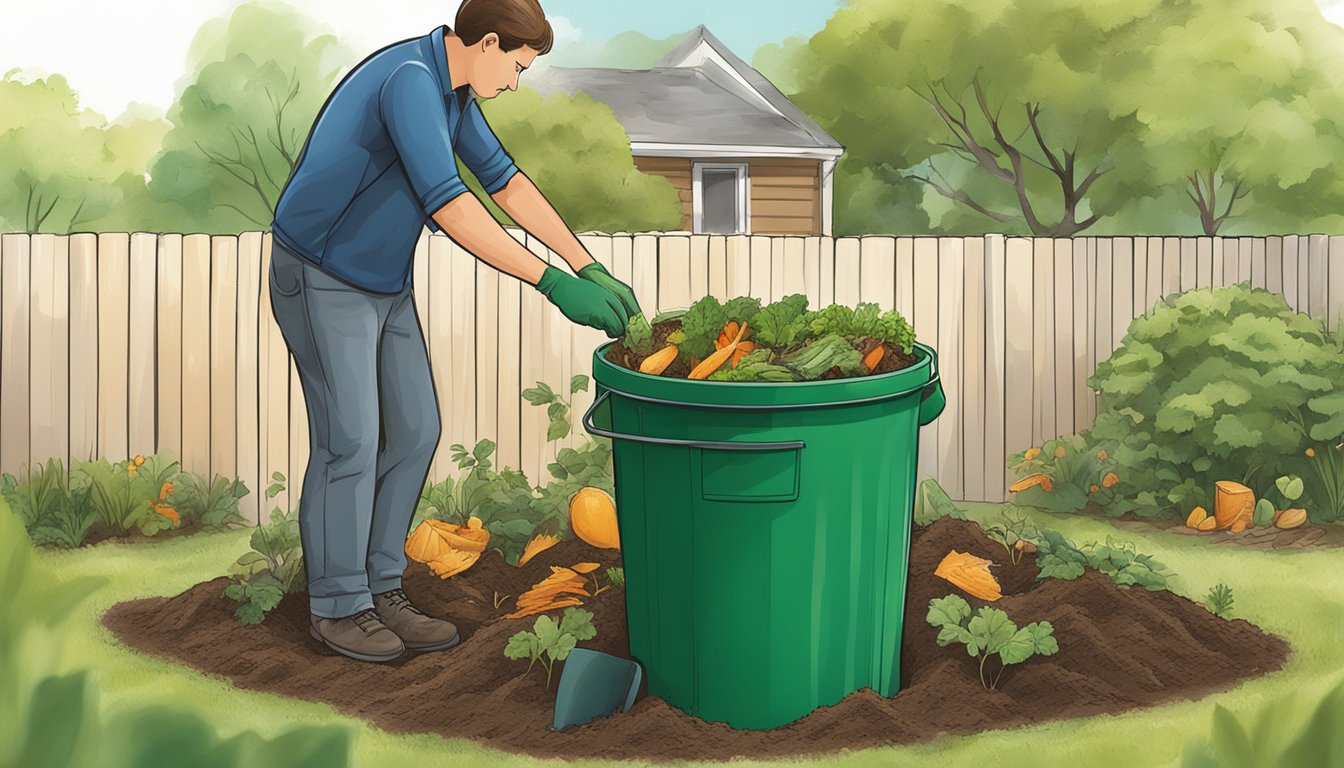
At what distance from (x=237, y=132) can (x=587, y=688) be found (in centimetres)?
1337

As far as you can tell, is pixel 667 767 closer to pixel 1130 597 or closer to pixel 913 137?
pixel 1130 597

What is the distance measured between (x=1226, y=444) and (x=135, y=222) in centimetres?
1464

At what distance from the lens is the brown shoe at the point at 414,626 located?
4.02 m

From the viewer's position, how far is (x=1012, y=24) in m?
14.8

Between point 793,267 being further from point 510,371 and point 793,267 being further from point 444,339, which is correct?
point 444,339

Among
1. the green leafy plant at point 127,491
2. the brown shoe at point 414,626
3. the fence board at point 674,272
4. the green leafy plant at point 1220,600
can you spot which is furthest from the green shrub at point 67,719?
the fence board at point 674,272

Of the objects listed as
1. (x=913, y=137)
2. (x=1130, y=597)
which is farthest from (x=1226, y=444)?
(x=913, y=137)

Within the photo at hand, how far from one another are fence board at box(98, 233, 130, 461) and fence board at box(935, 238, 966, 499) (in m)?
3.69

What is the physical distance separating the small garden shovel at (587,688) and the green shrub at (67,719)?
7.50 feet

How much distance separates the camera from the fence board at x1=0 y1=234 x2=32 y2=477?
6207mm

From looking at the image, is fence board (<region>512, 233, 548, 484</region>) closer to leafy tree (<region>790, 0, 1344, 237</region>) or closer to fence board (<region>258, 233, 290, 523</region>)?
fence board (<region>258, 233, 290, 523</region>)

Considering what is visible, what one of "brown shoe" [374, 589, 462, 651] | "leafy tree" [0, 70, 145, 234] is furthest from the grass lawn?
"leafy tree" [0, 70, 145, 234]

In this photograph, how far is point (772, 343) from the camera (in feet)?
11.3

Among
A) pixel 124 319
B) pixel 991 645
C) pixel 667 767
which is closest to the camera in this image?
pixel 667 767
